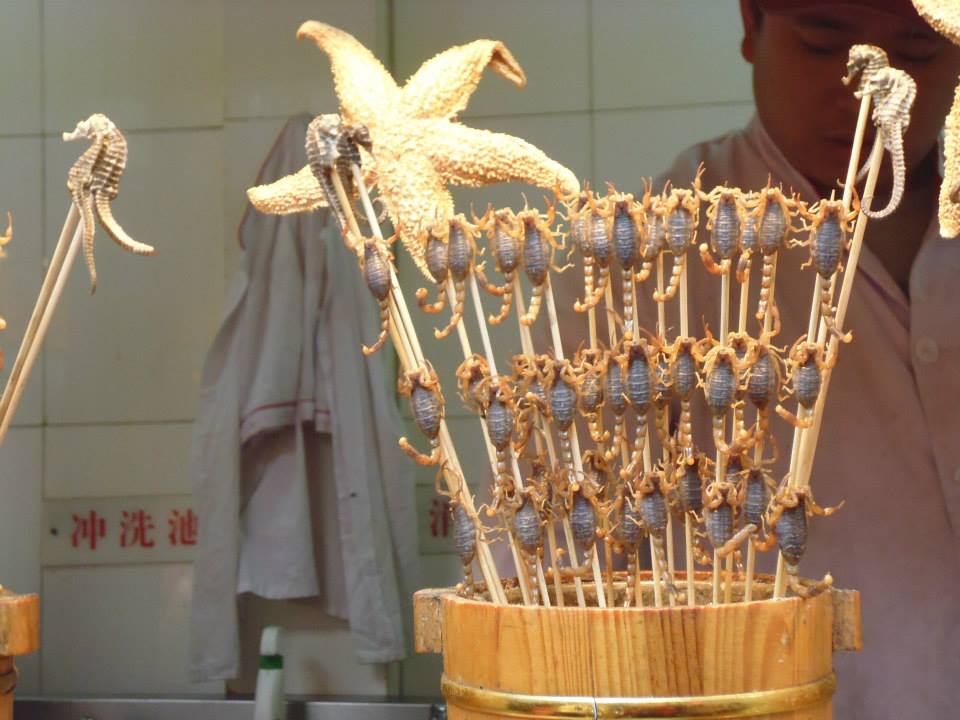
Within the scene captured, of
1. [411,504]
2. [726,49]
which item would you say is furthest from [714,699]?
[726,49]

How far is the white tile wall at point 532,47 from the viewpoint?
1.93m

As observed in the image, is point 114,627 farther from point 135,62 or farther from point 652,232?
point 652,232

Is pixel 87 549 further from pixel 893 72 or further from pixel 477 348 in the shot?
pixel 893 72

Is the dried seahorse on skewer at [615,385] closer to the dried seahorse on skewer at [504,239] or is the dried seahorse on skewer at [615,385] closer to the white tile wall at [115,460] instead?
the dried seahorse on skewer at [504,239]

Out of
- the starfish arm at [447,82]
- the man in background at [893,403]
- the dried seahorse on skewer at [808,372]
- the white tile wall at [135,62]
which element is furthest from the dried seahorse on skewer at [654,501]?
the white tile wall at [135,62]

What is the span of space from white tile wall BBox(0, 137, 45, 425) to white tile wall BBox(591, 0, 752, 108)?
89 centimetres

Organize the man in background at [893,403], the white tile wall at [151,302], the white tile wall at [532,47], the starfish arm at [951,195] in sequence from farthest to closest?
the white tile wall at [151,302] → the white tile wall at [532,47] → the man in background at [893,403] → the starfish arm at [951,195]

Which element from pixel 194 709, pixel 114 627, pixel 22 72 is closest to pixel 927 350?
pixel 194 709

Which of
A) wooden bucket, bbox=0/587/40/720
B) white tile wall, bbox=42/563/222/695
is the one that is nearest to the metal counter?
white tile wall, bbox=42/563/222/695

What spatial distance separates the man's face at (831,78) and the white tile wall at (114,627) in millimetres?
1096

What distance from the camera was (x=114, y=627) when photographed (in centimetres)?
200

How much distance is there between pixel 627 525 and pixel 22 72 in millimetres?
1442

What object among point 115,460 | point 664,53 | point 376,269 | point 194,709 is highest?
point 664,53

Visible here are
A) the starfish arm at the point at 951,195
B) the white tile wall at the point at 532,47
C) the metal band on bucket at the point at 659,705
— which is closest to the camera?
the metal band on bucket at the point at 659,705
